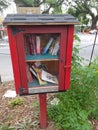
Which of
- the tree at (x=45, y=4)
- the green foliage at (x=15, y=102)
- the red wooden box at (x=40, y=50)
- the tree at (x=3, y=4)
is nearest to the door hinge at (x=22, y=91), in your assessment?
the red wooden box at (x=40, y=50)

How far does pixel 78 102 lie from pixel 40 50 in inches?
29.7

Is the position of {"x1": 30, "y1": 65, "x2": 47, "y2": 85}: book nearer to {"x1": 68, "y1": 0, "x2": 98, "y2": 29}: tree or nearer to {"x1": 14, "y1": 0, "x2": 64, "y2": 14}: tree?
{"x1": 14, "y1": 0, "x2": 64, "y2": 14}: tree

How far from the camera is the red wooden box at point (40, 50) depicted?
56.6 inches

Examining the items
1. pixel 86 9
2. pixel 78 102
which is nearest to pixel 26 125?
pixel 78 102

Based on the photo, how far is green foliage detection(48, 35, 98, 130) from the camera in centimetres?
184

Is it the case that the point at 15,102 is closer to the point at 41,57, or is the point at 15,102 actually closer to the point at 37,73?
the point at 37,73

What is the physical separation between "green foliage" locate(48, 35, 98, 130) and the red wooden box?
0.29 metres

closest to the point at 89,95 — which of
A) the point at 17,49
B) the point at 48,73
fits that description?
the point at 48,73

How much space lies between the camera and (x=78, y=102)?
2002mm

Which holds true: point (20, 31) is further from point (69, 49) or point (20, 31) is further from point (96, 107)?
point (96, 107)

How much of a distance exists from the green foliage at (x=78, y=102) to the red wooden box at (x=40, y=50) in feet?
0.95

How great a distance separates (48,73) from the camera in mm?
1794

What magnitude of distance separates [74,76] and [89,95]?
267 millimetres

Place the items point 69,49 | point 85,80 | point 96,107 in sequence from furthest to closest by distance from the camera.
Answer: point 96,107
point 85,80
point 69,49
